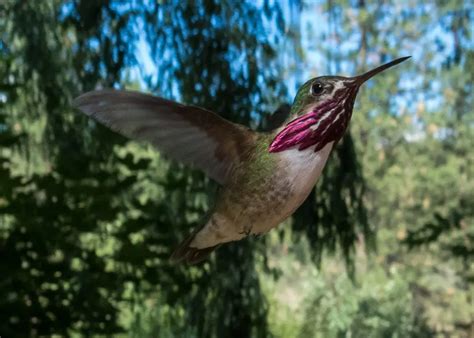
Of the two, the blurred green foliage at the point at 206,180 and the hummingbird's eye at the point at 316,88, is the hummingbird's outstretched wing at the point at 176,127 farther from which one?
the blurred green foliage at the point at 206,180

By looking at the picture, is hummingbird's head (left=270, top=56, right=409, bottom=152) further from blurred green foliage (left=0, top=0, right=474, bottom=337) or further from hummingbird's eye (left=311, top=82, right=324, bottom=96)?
blurred green foliage (left=0, top=0, right=474, bottom=337)

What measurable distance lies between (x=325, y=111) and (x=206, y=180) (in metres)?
1.01

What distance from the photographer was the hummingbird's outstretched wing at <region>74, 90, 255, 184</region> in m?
0.30

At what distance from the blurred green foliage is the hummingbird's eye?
74cm

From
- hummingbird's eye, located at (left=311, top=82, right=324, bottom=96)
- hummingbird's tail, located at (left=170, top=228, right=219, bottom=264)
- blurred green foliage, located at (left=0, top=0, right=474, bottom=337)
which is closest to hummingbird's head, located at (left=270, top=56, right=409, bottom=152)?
hummingbird's eye, located at (left=311, top=82, right=324, bottom=96)

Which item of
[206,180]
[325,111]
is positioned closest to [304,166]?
[325,111]

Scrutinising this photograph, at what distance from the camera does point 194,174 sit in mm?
1280

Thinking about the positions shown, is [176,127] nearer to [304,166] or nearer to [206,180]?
[304,166]

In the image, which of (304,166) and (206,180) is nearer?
(304,166)

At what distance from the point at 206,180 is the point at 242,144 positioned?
0.94 metres

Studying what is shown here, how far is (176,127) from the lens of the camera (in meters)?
0.33

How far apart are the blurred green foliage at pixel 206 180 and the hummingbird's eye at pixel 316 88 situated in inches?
29.0

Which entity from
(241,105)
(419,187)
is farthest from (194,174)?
(419,187)

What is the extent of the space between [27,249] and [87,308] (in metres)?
0.15
